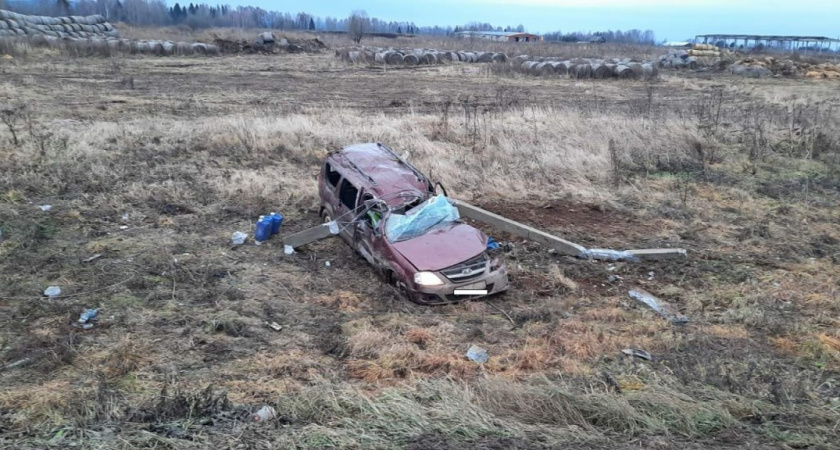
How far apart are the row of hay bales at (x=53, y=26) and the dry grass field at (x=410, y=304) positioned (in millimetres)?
22883

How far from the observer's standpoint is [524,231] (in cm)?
920

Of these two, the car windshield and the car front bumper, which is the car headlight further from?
the car windshield

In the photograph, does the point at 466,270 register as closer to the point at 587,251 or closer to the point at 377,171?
the point at 377,171

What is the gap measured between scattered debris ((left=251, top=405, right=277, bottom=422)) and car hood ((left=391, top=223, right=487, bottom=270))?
10.2ft

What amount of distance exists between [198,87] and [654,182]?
59.3 ft

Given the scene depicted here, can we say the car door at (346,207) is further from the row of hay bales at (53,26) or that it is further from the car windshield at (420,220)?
the row of hay bales at (53,26)

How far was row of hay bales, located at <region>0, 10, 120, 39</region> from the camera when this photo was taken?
35.2 metres

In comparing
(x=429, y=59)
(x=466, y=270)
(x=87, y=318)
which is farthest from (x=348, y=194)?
(x=429, y=59)

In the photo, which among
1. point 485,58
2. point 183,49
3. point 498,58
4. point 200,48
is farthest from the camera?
point 485,58

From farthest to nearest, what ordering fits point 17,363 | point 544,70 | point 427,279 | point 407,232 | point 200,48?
point 200,48
point 544,70
point 407,232
point 427,279
point 17,363

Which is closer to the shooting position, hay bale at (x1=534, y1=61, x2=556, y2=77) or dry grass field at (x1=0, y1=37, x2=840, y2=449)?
dry grass field at (x1=0, y1=37, x2=840, y2=449)

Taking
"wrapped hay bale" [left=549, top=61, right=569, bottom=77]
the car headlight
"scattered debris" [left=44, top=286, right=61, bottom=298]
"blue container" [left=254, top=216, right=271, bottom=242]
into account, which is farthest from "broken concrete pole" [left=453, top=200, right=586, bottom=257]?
"wrapped hay bale" [left=549, top=61, right=569, bottom=77]

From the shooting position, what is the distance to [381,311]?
706cm

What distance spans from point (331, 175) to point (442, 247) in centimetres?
265
